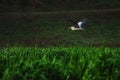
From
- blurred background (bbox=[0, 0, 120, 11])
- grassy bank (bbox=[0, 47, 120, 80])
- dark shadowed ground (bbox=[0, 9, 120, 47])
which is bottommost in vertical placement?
dark shadowed ground (bbox=[0, 9, 120, 47])

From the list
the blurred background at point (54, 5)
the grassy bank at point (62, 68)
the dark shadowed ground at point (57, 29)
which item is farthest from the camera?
the blurred background at point (54, 5)

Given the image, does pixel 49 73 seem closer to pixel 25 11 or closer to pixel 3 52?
pixel 3 52

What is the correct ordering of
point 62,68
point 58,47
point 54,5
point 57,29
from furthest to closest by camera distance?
1. point 54,5
2. point 57,29
3. point 58,47
4. point 62,68

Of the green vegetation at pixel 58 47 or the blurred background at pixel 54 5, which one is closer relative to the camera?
the green vegetation at pixel 58 47

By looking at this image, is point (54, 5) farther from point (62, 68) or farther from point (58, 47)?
point (62, 68)

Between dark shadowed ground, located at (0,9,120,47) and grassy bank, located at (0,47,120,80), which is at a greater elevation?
grassy bank, located at (0,47,120,80)

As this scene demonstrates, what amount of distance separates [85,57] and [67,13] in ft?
51.5

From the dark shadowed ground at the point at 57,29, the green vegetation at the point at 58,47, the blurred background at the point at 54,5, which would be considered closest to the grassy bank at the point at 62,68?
the green vegetation at the point at 58,47

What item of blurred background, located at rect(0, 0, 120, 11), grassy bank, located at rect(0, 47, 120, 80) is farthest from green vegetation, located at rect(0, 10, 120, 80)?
blurred background, located at rect(0, 0, 120, 11)

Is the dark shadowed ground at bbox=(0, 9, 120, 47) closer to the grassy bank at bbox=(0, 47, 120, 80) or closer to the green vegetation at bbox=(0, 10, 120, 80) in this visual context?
the green vegetation at bbox=(0, 10, 120, 80)

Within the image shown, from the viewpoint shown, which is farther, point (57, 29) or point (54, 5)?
point (54, 5)

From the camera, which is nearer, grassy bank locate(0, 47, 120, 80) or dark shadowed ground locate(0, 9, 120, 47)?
grassy bank locate(0, 47, 120, 80)

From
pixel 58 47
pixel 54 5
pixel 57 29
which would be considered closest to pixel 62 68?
pixel 58 47

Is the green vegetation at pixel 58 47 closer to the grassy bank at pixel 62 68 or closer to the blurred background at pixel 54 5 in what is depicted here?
the grassy bank at pixel 62 68
